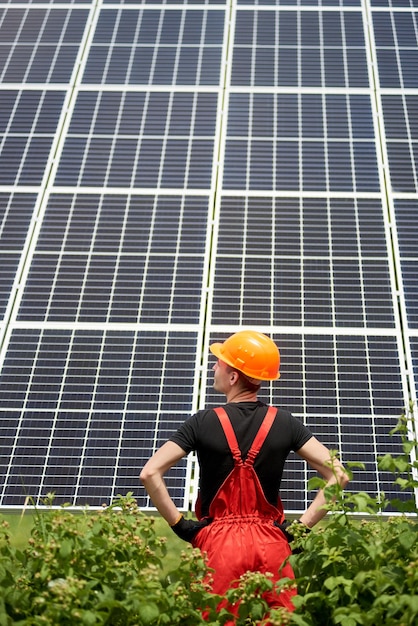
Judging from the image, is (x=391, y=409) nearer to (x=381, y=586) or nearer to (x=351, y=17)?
(x=381, y=586)

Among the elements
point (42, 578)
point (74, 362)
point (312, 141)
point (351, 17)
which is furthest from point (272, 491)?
point (351, 17)

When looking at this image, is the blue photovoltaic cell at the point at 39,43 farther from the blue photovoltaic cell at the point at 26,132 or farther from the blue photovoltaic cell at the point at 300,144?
the blue photovoltaic cell at the point at 300,144

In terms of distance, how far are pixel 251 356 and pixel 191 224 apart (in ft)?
12.7

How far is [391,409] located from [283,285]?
1.67 meters

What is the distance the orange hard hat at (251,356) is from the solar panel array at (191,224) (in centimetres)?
192

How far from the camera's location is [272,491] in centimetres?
423

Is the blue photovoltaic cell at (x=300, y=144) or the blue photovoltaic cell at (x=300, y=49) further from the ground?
the blue photovoltaic cell at (x=300, y=49)

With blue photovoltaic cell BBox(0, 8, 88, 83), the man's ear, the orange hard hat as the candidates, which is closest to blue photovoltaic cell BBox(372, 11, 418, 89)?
blue photovoltaic cell BBox(0, 8, 88, 83)

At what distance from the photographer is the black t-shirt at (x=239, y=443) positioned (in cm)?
415

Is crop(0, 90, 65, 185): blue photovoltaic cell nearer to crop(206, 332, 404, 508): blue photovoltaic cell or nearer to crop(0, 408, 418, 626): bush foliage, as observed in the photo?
crop(206, 332, 404, 508): blue photovoltaic cell

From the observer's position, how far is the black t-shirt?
4.15 m

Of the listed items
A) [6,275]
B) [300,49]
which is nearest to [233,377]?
[6,275]

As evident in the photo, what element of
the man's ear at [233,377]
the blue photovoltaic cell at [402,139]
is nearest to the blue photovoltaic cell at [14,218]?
the blue photovoltaic cell at [402,139]

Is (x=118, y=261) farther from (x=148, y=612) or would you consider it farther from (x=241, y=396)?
(x=148, y=612)
